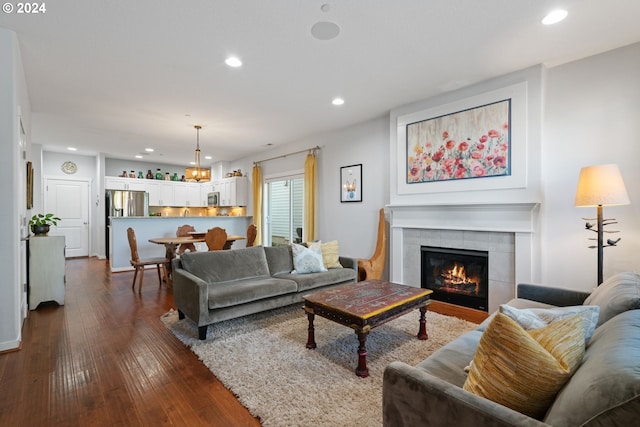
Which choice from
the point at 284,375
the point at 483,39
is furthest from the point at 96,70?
the point at 483,39

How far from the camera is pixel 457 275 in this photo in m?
3.95

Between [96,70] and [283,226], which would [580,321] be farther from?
[283,226]

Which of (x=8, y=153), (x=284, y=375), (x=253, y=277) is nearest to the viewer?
(x=284, y=375)

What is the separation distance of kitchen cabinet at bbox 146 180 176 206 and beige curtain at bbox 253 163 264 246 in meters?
3.07

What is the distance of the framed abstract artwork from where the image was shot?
5.12 m

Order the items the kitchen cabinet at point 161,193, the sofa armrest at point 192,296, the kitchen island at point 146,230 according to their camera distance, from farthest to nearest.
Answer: the kitchen cabinet at point 161,193, the kitchen island at point 146,230, the sofa armrest at point 192,296

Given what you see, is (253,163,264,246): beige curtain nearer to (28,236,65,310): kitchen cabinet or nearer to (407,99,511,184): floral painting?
(28,236,65,310): kitchen cabinet

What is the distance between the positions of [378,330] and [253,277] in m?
1.60

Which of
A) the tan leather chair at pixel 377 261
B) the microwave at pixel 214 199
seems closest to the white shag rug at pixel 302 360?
the tan leather chair at pixel 377 261

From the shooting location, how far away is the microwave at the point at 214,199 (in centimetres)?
864

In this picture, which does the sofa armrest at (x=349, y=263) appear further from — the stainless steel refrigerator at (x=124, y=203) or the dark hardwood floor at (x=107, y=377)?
the stainless steel refrigerator at (x=124, y=203)

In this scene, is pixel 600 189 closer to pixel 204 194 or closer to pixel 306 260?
pixel 306 260

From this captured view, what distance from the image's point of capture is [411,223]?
427 cm

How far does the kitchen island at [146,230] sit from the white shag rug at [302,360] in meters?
3.67
